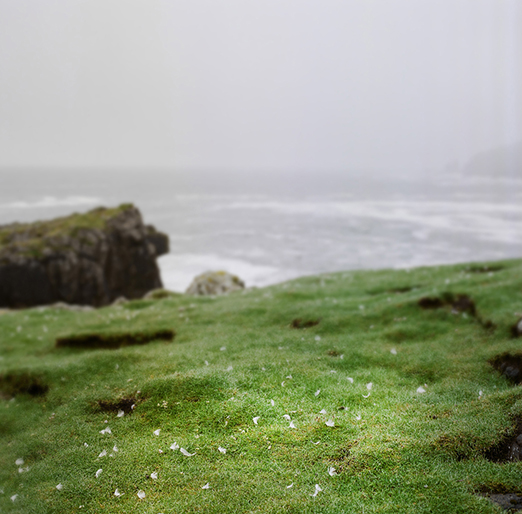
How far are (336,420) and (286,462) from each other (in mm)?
1941

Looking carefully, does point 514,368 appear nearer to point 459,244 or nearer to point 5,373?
point 5,373

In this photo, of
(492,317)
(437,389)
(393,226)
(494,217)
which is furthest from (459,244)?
(437,389)

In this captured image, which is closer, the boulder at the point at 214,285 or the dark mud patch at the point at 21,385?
the dark mud patch at the point at 21,385

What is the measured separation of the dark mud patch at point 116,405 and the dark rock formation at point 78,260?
124 ft

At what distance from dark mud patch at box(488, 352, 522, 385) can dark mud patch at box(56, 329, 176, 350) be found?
43.9 feet

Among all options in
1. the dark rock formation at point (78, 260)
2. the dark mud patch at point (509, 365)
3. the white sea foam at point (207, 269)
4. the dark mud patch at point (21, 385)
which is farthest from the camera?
the white sea foam at point (207, 269)

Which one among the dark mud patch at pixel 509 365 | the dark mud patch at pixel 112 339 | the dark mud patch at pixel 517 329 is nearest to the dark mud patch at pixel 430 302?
the dark mud patch at pixel 517 329

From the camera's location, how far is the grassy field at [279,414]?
8836mm

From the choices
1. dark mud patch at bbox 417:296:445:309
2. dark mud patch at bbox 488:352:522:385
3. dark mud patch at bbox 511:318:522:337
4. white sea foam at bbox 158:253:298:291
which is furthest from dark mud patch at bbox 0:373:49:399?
white sea foam at bbox 158:253:298:291

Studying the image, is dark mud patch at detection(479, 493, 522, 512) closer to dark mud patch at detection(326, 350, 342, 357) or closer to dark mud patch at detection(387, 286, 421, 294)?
dark mud patch at detection(326, 350, 342, 357)

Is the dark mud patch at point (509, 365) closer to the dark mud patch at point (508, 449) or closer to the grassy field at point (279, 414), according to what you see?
the grassy field at point (279, 414)

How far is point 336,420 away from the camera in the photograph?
10.9 metres

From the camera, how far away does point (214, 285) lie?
119 ft

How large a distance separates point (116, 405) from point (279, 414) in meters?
5.45
